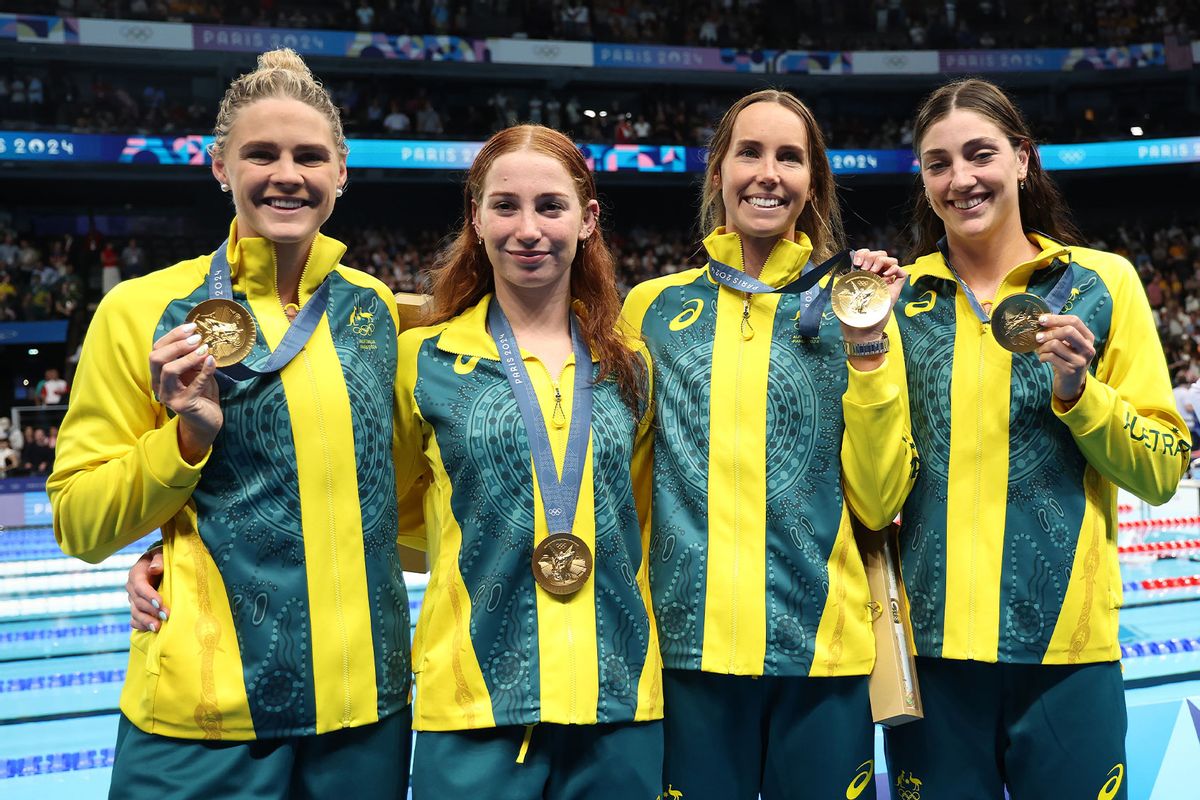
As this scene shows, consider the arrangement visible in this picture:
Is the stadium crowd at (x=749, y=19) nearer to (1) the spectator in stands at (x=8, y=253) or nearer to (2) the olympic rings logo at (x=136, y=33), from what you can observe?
(2) the olympic rings logo at (x=136, y=33)

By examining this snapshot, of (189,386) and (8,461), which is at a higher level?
(8,461)

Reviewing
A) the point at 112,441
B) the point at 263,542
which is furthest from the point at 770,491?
the point at 112,441

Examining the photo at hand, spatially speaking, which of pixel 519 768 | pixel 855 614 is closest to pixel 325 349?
pixel 519 768

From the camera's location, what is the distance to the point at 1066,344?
1936 millimetres

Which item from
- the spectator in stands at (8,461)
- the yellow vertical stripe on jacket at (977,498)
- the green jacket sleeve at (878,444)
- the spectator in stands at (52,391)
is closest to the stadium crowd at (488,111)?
the spectator in stands at (52,391)

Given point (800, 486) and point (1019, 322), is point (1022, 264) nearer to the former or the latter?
point (1019, 322)

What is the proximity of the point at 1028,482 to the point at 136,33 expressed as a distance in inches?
685

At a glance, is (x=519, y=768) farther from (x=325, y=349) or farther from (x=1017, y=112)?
(x=1017, y=112)

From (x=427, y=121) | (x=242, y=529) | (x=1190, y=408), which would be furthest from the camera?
(x=427, y=121)

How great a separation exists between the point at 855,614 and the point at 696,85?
20.4m

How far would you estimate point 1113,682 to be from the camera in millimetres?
2080

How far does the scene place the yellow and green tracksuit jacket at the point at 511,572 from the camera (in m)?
1.82

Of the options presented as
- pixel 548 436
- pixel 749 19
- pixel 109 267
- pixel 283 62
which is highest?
pixel 749 19

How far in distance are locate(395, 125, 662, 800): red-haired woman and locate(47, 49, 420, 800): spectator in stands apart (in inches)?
4.4
